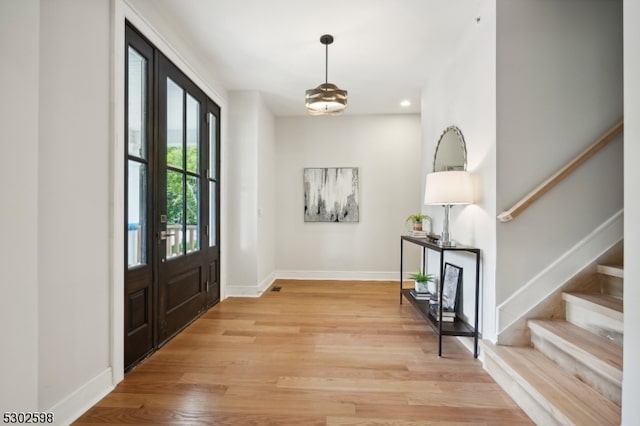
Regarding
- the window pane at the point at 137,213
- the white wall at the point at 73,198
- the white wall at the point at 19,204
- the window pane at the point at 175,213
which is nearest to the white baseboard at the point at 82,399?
the white wall at the point at 73,198

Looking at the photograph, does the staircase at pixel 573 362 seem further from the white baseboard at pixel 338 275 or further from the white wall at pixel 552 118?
the white baseboard at pixel 338 275

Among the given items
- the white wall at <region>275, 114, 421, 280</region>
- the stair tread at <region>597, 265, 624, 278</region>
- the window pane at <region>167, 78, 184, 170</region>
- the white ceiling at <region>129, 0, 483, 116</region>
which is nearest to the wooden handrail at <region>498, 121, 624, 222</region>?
the stair tread at <region>597, 265, 624, 278</region>

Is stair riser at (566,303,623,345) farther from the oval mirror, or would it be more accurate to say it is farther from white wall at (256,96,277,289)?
white wall at (256,96,277,289)

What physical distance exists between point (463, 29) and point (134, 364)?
144 inches

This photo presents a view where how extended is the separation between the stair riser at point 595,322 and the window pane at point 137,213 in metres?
2.98

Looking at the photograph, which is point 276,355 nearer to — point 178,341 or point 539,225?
point 178,341

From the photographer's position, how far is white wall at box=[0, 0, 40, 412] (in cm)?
116

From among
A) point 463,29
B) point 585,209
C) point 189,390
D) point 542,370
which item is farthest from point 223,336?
point 463,29

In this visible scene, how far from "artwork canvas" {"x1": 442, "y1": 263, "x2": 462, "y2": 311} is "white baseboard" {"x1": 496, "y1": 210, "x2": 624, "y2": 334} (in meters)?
0.59

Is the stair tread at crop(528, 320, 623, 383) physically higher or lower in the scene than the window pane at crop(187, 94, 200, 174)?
lower

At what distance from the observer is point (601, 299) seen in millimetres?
1900

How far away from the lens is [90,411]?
5.50ft

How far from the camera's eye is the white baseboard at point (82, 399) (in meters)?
1.54

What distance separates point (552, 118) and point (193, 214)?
3130 mm
